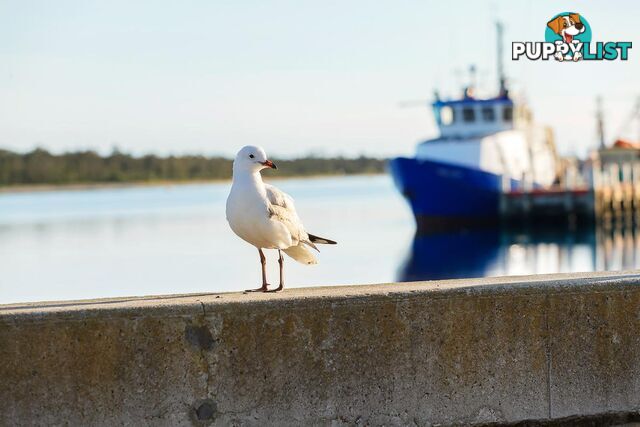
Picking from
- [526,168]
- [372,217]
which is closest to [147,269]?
[526,168]

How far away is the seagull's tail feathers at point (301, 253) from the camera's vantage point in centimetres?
657

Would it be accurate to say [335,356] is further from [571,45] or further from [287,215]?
[571,45]

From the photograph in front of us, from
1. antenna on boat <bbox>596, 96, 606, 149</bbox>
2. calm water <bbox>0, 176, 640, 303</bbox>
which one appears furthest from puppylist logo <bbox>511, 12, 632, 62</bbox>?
antenna on boat <bbox>596, 96, 606, 149</bbox>

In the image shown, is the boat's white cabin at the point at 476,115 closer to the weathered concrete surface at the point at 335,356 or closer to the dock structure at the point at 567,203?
the dock structure at the point at 567,203

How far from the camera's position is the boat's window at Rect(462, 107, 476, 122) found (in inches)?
1871

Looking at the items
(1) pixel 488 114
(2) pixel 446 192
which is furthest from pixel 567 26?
(1) pixel 488 114

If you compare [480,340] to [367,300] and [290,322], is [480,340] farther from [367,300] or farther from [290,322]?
[290,322]

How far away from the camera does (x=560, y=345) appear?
5.32 m

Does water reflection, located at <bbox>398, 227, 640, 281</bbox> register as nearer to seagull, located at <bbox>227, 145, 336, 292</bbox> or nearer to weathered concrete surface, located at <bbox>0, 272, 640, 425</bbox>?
seagull, located at <bbox>227, 145, 336, 292</bbox>

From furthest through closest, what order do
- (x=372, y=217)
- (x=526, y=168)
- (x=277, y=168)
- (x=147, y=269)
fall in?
(x=372, y=217) → (x=526, y=168) → (x=147, y=269) → (x=277, y=168)

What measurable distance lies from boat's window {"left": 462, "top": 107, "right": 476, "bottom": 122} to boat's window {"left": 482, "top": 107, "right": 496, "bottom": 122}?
498 millimetres

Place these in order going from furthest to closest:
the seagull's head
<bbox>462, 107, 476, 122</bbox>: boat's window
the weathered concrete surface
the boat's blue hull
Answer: <bbox>462, 107, 476, 122</bbox>: boat's window, the boat's blue hull, the seagull's head, the weathered concrete surface

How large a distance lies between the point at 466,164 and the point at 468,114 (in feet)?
8.50

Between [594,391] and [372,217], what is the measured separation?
204 feet
